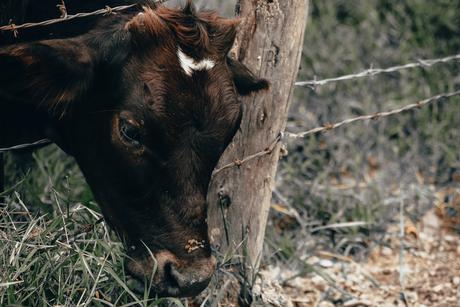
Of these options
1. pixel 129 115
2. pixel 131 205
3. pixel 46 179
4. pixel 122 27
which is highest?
pixel 122 27

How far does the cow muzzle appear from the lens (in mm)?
3168

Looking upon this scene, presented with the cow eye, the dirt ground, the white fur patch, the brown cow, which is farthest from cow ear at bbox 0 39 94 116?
the dirt ground

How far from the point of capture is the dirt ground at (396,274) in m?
4.31

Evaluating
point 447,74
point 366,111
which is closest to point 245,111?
→ point 366,111

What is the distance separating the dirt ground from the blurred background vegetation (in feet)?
0.29

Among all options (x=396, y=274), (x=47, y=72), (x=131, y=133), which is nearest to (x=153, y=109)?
(x=131, y=133)

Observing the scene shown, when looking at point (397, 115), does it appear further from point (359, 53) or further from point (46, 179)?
point (46, 179)

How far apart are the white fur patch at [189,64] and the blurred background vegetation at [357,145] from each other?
919 mm

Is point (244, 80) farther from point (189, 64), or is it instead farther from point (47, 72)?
point (47, 72)

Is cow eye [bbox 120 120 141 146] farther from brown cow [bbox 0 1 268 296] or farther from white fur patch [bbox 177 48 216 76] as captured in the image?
white fur patch [bbox 177 48 216 76]

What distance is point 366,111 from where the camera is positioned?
596 cm

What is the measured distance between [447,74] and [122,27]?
347cm

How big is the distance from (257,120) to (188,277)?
83cm

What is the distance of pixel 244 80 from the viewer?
138 inches
